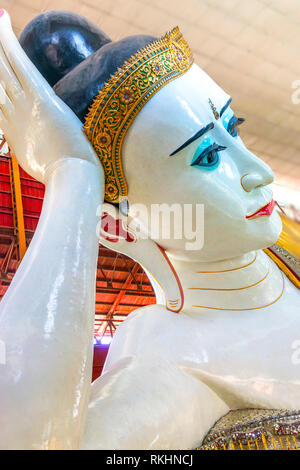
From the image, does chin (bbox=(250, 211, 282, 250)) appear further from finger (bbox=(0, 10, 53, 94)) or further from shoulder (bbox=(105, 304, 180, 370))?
A: finger (bbox=(0, 10, 53, 94))

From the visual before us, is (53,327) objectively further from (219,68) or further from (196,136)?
(219,68)

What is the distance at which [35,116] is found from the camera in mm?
1344

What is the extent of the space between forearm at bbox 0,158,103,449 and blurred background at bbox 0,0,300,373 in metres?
3.79

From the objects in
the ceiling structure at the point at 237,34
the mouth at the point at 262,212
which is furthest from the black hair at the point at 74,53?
the ceiling structure at the point at 237,34

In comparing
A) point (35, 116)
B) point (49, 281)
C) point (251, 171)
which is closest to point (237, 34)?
point (251, 171)

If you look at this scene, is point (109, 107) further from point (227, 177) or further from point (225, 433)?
point (225, 433)

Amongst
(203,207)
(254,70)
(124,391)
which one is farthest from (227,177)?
(254,70)

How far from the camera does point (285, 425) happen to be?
4.16 ft

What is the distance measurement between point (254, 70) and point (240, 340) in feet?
23.9

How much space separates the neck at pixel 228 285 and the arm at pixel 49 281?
1.64ft

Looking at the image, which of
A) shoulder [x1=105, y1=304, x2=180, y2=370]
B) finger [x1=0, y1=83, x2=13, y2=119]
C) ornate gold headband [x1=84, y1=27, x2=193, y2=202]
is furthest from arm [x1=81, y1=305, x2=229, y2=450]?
finger [x1=0, y1=83, x2=13, y2=119]

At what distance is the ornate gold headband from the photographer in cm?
143

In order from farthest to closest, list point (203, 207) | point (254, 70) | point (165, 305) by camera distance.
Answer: point (254, 70) → point (165, 305) → point (203, 207)

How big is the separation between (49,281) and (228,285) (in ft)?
2.38
